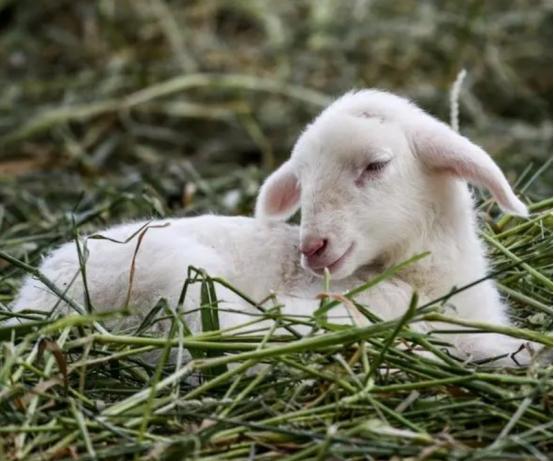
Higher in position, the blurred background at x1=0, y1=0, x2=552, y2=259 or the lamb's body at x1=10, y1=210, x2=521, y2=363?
the blurred background at x1=0, y1=0, x2=552, y2=259

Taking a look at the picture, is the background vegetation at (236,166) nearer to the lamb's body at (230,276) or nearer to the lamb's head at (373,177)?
the lamb's body at (230,276)

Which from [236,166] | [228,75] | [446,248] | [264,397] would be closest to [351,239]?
[446,248]

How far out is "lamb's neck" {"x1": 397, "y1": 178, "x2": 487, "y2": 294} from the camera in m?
4.74

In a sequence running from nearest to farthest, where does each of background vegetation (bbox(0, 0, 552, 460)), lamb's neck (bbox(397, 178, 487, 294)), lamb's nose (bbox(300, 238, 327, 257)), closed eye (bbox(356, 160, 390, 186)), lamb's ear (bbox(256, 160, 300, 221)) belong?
background vegetation (bbox(0, 0, 552, 460)), lamb's nose (bbox(300, 238, 327, 257)), closed eye (bbox(356, 160, 390, 186)), lamb's neck (bbox(397, 178, 487, 294)), lamb's ear (bbox(256, 160, 300, 221))

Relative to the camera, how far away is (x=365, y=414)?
3.83 m

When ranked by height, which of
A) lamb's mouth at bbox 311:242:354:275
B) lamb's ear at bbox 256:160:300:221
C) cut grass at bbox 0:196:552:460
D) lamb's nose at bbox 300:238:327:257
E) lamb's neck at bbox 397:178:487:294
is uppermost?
lamb's ear at bbox 256:160:300:221

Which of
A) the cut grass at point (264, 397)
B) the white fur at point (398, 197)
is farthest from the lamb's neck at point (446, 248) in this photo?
the cut grass at point (264, 397)

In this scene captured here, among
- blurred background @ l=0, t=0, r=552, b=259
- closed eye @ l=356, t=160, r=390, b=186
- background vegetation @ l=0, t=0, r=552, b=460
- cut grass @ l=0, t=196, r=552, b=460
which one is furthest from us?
blurred background @ l=0, t=0, r=552, b=259

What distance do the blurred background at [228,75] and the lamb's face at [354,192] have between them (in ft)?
12.3

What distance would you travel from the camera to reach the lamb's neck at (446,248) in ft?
15.6

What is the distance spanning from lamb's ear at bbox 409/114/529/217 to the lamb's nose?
510mm

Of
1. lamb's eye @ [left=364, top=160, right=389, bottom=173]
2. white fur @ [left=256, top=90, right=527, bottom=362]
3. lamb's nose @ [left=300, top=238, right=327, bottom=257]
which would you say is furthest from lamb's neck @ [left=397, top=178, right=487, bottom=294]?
lamb's nose @ [left=300, top=238, right=327, bottom=257]

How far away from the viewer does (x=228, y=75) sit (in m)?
9.98

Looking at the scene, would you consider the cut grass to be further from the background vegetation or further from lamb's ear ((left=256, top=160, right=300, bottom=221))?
lamb's ear ((left=256, top=160, right=300, bottom=221))
